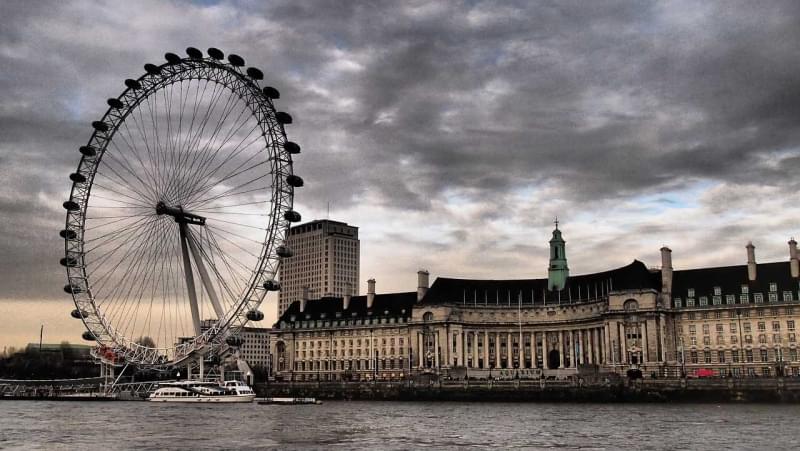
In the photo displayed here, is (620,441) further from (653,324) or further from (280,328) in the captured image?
(280,328)

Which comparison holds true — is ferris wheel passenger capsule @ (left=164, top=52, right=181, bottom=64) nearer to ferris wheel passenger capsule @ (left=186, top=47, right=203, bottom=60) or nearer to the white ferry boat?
ferris wheel passenger capsule @ (left=186, top=47, right=203, bottom=60)

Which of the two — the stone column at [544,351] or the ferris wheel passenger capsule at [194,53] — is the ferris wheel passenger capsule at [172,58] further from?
the stone column at [544,351]

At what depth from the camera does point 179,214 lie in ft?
302

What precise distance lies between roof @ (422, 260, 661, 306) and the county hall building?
0.79 ft

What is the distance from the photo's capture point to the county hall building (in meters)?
133

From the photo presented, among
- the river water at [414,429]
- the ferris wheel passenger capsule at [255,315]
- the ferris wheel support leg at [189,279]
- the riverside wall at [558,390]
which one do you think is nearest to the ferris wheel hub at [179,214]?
the ferris wheel support leg at [189,279]

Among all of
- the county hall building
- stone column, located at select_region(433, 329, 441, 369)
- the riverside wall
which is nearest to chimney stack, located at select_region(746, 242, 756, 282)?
the county hall building

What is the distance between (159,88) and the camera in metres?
95.8

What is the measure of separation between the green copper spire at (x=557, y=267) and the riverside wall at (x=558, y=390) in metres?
42.6

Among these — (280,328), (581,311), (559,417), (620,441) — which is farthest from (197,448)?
(280,328)

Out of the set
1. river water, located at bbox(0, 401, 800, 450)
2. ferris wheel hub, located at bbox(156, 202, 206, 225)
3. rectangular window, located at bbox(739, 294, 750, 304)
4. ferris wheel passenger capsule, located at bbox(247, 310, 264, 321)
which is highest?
ferris wheel hub, located at bbox(156, 202, 206, 225)

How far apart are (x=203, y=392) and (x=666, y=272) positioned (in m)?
77.2

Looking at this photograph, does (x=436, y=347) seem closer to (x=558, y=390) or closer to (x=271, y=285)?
(x=558, y=390)

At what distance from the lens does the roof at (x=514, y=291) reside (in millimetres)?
158000
